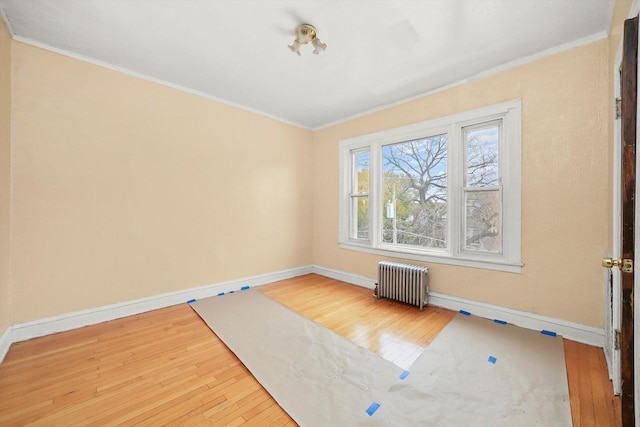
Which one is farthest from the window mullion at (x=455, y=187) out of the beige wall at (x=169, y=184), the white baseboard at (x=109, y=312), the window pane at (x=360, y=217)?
the white baseboard at (x=109, y=312)

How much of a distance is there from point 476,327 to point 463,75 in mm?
2849

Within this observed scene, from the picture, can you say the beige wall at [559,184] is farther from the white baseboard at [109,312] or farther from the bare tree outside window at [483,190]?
the white baseboard at [109,312]

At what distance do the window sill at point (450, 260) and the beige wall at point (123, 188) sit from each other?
5.85 ft

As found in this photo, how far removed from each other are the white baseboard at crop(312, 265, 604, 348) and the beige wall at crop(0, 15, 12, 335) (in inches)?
172

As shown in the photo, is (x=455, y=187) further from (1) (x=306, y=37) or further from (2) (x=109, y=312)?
(2) (x=109, y=312)

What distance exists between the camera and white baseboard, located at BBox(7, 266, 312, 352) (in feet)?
7.89

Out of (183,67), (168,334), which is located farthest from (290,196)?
(168,334)

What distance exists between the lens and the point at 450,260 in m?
3.15

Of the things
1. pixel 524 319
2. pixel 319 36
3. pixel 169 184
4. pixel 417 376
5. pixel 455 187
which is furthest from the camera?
pixel 169 184

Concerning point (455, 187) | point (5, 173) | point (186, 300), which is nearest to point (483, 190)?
point (455, 187)

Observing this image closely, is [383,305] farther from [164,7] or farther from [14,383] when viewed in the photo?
[164,7]

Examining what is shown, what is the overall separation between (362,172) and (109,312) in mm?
3927

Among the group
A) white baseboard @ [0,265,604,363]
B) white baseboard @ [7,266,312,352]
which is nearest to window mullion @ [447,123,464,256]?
white baseboard @ [0,265,604,363]

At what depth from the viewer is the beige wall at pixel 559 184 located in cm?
228
